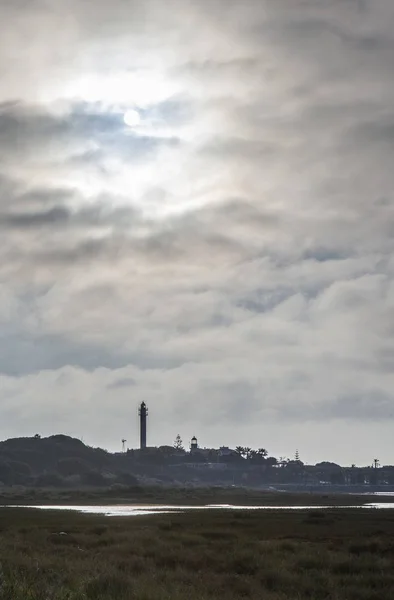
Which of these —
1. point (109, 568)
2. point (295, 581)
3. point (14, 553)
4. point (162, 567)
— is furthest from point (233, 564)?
point (14, 553)

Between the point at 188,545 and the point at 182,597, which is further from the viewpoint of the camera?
the point at 188,545

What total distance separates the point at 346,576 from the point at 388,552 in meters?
10.7

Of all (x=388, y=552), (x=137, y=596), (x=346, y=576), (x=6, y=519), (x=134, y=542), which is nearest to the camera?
(x=137, y=596)

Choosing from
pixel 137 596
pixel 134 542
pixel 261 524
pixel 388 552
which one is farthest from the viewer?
pixel 261 524

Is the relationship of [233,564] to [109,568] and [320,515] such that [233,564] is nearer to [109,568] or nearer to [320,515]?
[109,568]

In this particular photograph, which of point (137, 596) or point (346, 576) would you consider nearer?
point (137, 596)

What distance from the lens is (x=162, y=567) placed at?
110ft

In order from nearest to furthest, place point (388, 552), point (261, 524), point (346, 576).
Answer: point (346, 576) → point (388, 552) → point (261, 524)

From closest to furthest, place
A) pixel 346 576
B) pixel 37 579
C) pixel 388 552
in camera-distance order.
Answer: pixel 37 579
pixel 346 576
pixel 388 552

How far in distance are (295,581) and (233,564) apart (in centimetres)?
543

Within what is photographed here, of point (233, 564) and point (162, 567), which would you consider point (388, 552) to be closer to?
point (233, 564)

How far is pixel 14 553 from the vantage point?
35281 mm

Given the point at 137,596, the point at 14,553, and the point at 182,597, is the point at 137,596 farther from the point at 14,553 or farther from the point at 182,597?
the point at 14,553

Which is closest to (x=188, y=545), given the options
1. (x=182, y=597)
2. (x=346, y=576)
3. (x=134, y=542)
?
(x=134, y=542)
